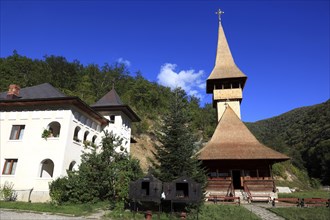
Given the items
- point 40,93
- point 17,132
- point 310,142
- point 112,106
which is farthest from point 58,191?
point 310,142

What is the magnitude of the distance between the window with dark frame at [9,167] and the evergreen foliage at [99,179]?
4.38 meters

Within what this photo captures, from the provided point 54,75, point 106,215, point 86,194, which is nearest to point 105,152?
point 86,194

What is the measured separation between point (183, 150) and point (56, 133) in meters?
11.6

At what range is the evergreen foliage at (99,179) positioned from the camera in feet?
50.6

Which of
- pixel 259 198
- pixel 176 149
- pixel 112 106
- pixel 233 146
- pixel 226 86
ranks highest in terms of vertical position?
pixel 226 86

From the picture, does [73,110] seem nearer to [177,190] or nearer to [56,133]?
[56,133]

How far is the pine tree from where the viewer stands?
15.9 m

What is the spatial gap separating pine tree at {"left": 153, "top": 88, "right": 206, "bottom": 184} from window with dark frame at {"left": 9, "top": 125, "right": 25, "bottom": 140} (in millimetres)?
10873

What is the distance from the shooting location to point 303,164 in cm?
8169

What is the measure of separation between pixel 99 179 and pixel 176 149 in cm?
498

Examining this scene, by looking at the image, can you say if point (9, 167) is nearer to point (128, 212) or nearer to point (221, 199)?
point (128, 212)

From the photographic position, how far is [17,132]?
66.3 feet

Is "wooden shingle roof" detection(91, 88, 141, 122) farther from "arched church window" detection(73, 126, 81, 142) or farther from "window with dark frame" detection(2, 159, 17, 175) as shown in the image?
"window with dark frame" detection(2, 159, 17, 175)

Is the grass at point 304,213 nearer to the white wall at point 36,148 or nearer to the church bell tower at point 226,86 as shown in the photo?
the white wall at point 36,148
